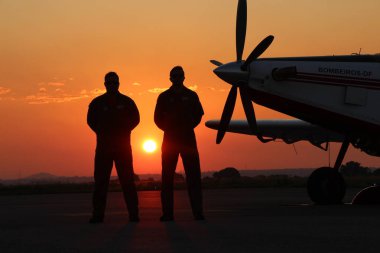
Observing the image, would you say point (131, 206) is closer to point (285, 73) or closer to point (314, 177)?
point (285, 73)

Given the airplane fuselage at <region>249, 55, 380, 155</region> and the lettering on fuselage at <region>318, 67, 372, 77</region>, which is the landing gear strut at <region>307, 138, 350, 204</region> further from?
the lettering on fuselage at <region>318, 67, 372, 77</region>

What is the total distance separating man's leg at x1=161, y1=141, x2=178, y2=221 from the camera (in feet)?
35.0

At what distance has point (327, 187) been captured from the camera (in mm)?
15797

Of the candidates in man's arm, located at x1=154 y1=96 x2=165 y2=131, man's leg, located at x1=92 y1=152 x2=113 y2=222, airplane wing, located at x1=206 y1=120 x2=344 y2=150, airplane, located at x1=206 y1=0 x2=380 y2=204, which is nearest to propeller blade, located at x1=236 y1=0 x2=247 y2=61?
airplane, located at x1=206 y1=0 x2=380 y2=204

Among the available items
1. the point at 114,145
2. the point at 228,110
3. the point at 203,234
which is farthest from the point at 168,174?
the point at 228,110

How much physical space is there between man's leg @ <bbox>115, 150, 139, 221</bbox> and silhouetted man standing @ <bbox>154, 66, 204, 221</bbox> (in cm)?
42

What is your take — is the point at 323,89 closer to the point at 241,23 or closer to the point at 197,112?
the point at 241,23

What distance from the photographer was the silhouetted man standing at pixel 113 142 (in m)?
10.6

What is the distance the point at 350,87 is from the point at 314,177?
2302 millimetres

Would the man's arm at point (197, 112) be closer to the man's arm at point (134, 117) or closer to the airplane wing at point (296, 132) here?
the man's arm at point (134, 117)

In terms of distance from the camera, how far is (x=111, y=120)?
10.7 metres

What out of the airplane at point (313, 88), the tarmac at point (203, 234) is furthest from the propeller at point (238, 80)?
the tarmac at point (203, 234)

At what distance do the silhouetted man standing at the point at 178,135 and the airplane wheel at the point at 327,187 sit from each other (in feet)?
19.0

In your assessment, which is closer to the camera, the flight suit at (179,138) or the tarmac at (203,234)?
the tarmac at (203,234)
